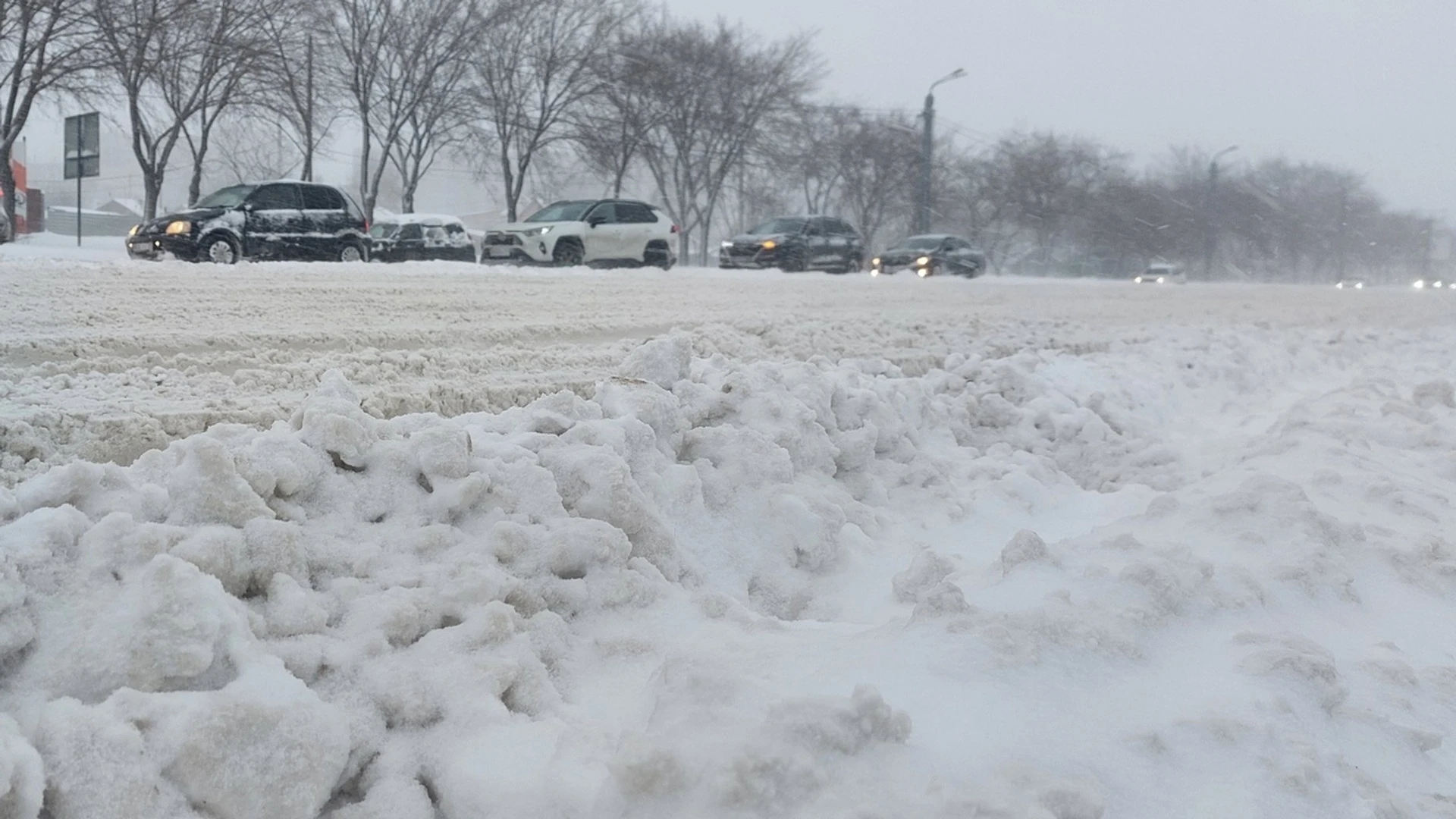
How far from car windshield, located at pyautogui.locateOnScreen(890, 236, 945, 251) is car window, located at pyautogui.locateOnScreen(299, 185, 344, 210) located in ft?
48.2

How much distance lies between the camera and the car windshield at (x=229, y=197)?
48.1ft

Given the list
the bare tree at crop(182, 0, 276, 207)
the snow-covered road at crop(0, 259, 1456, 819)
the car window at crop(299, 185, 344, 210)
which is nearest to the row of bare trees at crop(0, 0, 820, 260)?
the bare tree at crop(182, 0, 276, 207)

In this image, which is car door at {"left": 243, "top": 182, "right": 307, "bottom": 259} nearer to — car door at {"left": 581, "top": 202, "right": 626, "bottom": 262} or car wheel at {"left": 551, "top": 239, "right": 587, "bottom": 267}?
car wheel at {"left": 551, "top": 239, "right": 587, "bottom": 267}

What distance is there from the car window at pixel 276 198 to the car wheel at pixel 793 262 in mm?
10056

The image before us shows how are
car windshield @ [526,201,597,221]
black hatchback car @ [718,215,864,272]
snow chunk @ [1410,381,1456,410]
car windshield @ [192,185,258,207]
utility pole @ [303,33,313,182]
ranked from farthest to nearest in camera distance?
utility pole @ [303,33,313,182]
black hatchback car @ [718,215,864,272]
car windshield @ [526,201,597,221]
car windshield @ [192,185,258,207]
snow chunk @ [1410,381,1456,410]

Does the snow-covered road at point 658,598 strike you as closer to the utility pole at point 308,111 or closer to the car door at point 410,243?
the car door at point 410,243

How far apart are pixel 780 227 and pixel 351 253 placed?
1048 centimetres

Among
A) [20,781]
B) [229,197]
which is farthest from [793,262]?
[20,781]

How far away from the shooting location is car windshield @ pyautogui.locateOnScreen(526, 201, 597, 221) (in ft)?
64.1

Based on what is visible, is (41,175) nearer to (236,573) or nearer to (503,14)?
(503,14)

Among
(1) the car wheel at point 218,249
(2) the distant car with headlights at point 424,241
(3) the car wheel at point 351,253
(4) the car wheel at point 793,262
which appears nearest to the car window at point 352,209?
(3) the car wheel at point 351,253

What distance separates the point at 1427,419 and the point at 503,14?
98.8 ft

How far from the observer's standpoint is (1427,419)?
6914 mm

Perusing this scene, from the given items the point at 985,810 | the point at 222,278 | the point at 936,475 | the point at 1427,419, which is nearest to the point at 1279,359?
the point at 1427,419
